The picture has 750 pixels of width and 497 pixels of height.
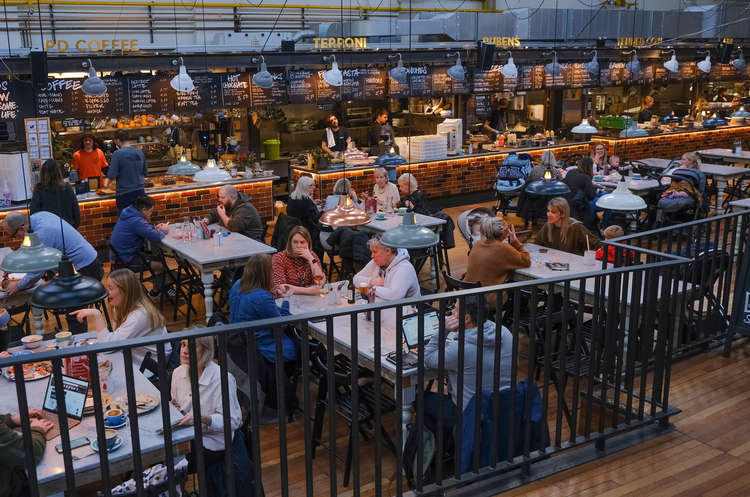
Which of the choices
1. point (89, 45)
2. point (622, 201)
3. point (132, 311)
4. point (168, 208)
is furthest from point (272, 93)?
point (132, 311)

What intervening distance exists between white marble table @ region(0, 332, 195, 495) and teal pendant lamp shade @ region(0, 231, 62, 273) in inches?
28.2

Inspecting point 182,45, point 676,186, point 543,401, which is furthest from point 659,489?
point 182,45

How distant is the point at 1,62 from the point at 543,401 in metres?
8.34

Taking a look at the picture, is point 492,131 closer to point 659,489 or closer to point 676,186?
point 676,186

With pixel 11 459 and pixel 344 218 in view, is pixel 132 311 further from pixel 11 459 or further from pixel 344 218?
pixel 11 459

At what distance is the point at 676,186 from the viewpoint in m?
10.8

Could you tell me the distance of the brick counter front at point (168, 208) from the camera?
10000 millimetres

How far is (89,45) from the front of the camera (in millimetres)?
12320

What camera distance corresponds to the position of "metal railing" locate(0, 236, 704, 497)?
2879 millimetres

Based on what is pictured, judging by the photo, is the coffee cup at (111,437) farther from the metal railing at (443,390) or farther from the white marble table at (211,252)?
the white marble table at (211,252)

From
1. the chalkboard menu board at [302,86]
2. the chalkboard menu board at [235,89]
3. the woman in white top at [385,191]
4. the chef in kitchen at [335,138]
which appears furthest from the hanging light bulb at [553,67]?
the chalkboard menu board at [235,89]

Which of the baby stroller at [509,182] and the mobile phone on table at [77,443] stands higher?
the baby stroller at [509,182]

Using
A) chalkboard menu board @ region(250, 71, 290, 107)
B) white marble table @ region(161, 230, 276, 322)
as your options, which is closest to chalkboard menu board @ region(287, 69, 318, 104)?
chalkboard menu board @ region(250, 71, 290, 107)

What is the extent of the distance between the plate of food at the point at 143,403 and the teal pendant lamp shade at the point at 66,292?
63 centimetres
